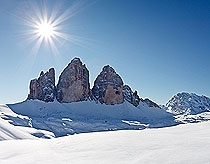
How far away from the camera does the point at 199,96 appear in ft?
624

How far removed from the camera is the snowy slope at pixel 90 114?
168 ft

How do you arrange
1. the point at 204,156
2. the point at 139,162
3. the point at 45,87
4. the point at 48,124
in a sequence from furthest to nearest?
the point at 45,87 → the point at 48,124 → the point at 139,162 → the point at 204,156

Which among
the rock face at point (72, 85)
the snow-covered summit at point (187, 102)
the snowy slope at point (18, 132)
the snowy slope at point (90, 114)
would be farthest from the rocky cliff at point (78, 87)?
the snow-covered summit at point (187, 102)

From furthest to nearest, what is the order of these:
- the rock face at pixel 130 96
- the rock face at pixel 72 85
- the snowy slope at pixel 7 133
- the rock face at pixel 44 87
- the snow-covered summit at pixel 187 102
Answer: the snow-covered summit at pixel 187 102 < the rock face at pixel 130 96 < the rock face at pixel 72 85 < the rock face at pixel 44 87 < the snowy slope at pixel 7 133

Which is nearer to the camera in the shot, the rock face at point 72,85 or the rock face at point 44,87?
the rock face at point 44,87

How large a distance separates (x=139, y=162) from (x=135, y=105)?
83.1 m

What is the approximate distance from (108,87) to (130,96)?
48.4 ft

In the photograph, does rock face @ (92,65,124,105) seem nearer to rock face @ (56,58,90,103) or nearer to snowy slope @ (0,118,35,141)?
rock face @ (56,58,90,103)

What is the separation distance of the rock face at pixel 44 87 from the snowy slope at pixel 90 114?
4.02m

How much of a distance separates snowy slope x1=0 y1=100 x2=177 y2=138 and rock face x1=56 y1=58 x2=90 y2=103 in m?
2.95

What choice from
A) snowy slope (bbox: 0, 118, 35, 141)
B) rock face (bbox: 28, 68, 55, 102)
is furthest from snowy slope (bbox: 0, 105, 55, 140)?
rock face (bbox: 28, 68, 55, 102)

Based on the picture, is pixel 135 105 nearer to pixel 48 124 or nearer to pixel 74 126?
pixel 74 126

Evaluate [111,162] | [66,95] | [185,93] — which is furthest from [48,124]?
[185,93]

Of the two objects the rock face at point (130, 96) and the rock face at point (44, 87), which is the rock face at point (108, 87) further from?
the rock face at point (44, 87)
